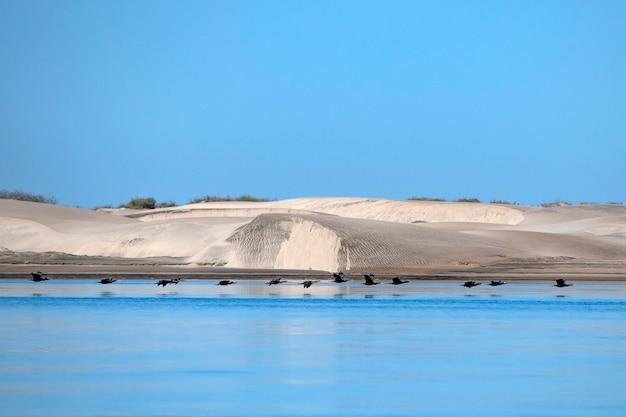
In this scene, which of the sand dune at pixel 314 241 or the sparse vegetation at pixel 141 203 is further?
the sparse vegetation at pixel 141 203

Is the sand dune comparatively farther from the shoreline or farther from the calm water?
the calm water

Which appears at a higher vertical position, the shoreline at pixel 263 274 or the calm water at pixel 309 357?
the shoreline at pixel 263 274

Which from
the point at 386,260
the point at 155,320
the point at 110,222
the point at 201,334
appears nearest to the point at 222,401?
the point at 201,334

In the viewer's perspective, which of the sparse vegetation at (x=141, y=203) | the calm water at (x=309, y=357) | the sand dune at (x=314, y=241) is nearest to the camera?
the calm water at (x=309, y=357)

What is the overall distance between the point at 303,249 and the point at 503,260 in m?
10.2

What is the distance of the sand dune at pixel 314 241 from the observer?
67062 mm

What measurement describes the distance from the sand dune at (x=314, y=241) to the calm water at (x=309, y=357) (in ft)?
87.3

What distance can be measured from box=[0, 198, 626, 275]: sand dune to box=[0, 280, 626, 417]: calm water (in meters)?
Answer: 26.6

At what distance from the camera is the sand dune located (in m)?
67.1

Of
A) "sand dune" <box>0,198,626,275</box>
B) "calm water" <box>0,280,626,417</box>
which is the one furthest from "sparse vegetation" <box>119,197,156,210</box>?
"calm water" <box>0,280,626,417</box>

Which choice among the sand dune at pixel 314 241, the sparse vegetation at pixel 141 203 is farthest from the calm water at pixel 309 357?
the sparse vegetation at pixel 141 203

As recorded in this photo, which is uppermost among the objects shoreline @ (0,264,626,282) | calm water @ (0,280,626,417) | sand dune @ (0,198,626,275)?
sand dune @ (0,198,626,275)

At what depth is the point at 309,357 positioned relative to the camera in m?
23.2

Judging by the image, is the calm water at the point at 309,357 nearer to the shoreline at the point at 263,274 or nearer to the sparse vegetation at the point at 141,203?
the shoreline at the point at 263,274
